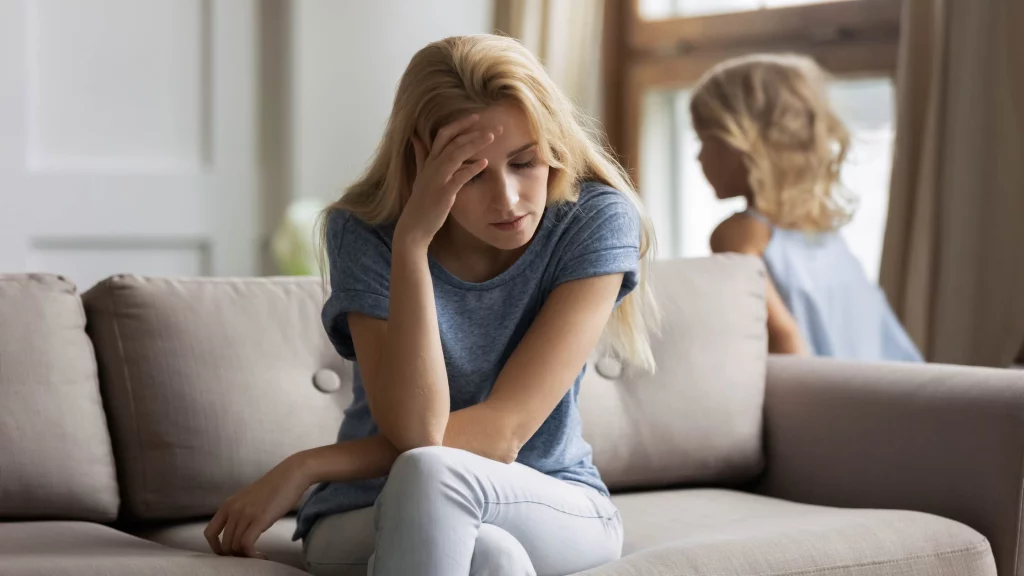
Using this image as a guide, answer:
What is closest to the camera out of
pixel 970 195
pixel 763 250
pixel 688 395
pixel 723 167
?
pixel 688 395

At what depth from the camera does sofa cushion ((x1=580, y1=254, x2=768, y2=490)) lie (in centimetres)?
195

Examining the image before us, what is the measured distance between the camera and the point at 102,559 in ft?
4.31

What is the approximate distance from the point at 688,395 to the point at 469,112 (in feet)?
2.48

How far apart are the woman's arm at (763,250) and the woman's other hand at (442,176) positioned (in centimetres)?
97

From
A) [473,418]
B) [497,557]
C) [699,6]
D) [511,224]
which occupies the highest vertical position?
[699,6]

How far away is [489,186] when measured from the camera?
1441mm

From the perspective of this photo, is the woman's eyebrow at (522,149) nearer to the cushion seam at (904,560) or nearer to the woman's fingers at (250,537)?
the woman's fingers at (250,537)

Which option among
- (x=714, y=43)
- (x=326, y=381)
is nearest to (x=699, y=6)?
(x=714, y=43)

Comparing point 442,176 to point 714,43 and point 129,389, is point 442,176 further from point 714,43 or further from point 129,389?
point 714,43

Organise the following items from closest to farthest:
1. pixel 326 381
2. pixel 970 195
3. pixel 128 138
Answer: pixel 326 381, pixel 970 195, pixel 128 138

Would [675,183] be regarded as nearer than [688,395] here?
No

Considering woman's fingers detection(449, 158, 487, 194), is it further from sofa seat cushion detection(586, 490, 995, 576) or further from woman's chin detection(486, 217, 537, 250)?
sofa seat cushion detection(586, 490, 995, 576)

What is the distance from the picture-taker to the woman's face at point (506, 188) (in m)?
1.43

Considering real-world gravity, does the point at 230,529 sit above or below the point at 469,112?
→ below
